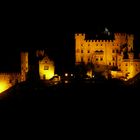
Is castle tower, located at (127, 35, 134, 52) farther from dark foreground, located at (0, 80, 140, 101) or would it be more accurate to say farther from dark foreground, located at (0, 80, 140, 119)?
dark foreground, located at (0, 80, 140, 119)

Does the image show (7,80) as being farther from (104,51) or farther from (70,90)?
(104,51)

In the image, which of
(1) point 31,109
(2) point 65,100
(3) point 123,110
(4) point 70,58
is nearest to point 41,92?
(2) point 65,100

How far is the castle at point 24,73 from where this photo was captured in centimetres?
5503

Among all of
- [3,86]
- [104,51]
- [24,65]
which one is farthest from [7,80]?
[104,51]

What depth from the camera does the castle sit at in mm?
55031

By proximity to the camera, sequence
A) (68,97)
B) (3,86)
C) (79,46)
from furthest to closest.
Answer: (79,46) → (3,86) → (68,97)

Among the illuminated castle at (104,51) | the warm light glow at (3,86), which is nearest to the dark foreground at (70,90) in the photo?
the warm light glow at (3,86)

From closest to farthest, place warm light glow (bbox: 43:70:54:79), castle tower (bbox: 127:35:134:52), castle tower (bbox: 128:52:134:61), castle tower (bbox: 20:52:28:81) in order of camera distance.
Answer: castle tower (bbox: 128:52:134:61), warm light glow (bbox: 43:70:54:79), castle tower (bbox: 20:52:28:81), castle tower (bbox: 127:35:134:52)

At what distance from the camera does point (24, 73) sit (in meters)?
57.3

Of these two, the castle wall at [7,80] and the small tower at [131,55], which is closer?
the castle wall at [7,80]

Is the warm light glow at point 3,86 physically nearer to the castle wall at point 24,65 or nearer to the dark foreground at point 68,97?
the castle wall at point 24,65

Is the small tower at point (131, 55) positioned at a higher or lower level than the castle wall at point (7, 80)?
Result: higher

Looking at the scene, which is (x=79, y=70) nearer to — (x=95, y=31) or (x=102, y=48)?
(x=102, y=48)

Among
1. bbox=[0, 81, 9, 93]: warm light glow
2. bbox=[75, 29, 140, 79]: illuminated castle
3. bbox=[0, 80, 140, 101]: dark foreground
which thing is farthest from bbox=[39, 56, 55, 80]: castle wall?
bbox=[0, 81, 9, 93]: warm light glow
